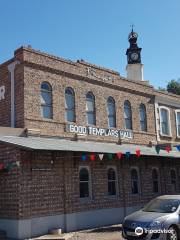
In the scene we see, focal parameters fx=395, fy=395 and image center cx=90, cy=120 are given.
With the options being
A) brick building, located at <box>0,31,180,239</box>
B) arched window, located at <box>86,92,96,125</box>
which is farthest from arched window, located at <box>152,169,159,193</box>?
arched window, located at <box>86,92,96,125</box>

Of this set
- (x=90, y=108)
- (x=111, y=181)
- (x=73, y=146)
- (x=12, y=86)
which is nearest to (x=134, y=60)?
(x=90, y=108)

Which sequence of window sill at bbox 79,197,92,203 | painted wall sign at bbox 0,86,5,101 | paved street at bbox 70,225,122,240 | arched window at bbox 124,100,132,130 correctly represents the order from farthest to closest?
arched window at bbox 124,100,132,130 < painted wall sign at bbox 0,86,5,101 < window sill at bbox 79,197,92,203 < paved street at bbox 70,225,122,240

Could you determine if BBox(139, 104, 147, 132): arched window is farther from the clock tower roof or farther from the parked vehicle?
the parked vehicle

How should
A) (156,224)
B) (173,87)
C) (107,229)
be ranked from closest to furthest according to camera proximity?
(156,224) → (107,229) → (173,87)

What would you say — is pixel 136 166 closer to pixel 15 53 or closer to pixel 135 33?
pixel 15 53

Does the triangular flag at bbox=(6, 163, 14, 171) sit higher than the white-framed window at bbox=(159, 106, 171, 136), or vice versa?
the white-framed window at bbox=(159, 106, 171, 136)

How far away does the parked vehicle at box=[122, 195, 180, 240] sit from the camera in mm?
12203

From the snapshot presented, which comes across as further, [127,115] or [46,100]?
[127,115]

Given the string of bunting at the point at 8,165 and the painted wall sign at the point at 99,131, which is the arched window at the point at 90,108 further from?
the string of bunting at the point at 8,165

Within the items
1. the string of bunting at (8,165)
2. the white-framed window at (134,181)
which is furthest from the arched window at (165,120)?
the string of bunting at (8,165)

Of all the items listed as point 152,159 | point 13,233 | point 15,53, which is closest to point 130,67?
point 152,159

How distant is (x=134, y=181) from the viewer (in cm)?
2169

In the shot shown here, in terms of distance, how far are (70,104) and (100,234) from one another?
7001 millimetres

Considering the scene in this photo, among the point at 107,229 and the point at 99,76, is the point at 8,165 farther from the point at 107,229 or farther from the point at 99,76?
the point at 99,76
